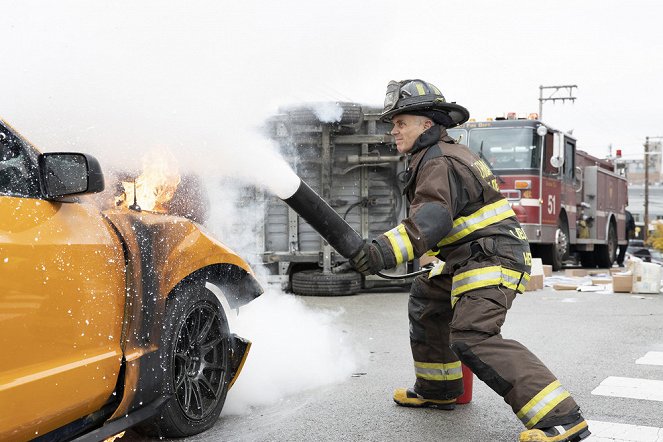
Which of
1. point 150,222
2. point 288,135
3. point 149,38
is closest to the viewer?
point 150,222

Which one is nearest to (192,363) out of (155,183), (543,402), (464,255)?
(155,183)

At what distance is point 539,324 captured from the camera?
8.59 m

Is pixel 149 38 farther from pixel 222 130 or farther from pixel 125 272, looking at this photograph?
pixel 125 272

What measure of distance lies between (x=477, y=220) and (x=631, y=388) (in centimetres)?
206

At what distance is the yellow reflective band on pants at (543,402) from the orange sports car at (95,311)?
1.60 meters

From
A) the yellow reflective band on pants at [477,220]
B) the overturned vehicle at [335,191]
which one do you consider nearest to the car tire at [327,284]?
the overturned vehicle at [335,191]

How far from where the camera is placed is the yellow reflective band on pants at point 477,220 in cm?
395

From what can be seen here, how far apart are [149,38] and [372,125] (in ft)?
23.1

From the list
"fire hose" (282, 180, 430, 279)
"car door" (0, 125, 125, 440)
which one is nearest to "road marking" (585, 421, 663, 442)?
"fire hose" (282, 180, 430, 279)

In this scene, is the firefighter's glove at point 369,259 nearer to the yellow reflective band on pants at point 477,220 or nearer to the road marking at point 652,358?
the yellow reflective band on pants at point 477,220

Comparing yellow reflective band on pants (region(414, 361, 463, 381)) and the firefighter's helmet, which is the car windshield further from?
the firefighter's helmet

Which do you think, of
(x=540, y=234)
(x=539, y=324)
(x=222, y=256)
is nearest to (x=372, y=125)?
(x=539, y=324)

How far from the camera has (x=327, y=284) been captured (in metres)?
11.3

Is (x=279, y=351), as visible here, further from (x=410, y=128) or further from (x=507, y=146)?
(x=507, y=146)
